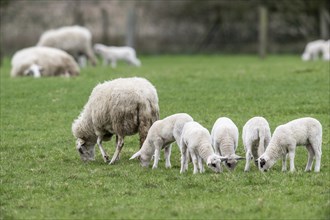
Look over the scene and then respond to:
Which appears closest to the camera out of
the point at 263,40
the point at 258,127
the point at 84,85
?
the point at 258,127

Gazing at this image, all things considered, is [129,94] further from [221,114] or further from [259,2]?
[259,2]

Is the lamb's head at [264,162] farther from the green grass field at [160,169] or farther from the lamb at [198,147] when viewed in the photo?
the lamb at [198,147]

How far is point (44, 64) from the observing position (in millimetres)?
22094

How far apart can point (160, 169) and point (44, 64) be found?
37.9ft

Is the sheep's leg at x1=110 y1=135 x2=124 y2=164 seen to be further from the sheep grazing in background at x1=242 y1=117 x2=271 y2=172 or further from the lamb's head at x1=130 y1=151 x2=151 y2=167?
the sheep grazing in background at x1=242 y1=117 x2=271 y2=172

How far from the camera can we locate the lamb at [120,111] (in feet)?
39.0

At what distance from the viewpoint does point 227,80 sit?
19.8 meters

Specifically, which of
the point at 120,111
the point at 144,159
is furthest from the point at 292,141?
the point at 120,111

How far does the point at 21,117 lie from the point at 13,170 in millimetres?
4687

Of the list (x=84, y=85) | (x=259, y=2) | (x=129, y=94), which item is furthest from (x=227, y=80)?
(x=259, y=2)

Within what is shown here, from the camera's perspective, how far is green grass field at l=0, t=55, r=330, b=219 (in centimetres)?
887

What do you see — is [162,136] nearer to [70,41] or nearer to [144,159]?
[144,159]

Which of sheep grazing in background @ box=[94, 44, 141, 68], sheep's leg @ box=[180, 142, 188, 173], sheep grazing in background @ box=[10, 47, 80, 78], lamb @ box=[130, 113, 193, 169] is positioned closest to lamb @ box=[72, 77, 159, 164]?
lamb @ box=[130, 113, 193, 169]

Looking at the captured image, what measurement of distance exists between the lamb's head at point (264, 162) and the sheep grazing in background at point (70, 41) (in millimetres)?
16905
